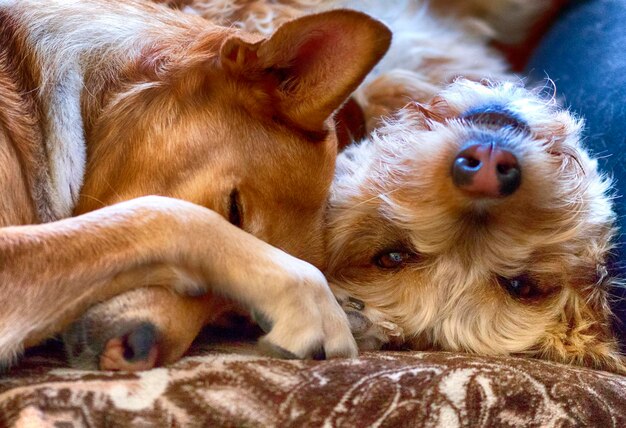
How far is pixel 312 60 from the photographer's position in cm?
146

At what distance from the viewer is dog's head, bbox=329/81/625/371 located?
143 centimetres

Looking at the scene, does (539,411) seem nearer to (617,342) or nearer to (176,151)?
(617,342)

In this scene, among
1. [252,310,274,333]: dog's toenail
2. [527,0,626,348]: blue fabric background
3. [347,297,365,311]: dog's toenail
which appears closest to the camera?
[252,310,274,333]: dog's toenail

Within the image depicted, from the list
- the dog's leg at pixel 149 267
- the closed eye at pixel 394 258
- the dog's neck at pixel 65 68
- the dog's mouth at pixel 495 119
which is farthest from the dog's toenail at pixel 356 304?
the dog's neck at pixel 65 68

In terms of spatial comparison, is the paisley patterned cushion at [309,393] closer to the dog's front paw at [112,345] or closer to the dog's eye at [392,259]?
the dog's front paw at [112,345]

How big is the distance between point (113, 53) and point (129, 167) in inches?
10.7

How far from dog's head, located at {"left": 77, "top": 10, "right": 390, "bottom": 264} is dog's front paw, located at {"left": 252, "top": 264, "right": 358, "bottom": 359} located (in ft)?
0.84

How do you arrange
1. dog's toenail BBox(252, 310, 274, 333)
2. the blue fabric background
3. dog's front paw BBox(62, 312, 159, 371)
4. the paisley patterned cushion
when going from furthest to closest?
the blue fabric background
dog's toenail BBox(252, 310, 274, 333)
dog's front paw BBox(62, 312, 159, 371)
the paisley patterned cushion

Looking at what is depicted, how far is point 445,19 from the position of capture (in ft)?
8.20

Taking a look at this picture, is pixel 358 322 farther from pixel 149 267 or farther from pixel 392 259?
pixel 149 267

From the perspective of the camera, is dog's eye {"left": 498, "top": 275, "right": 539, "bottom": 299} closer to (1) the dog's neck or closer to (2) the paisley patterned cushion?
(2) the paisley patterned cushion

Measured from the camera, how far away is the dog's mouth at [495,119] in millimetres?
1519

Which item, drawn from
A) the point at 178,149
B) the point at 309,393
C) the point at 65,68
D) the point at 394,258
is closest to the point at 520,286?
the point at 394,258

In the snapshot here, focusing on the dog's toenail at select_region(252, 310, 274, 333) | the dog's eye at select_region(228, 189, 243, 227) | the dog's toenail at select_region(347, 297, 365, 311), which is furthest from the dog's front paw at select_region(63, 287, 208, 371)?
the dog's toenail at select_region(347, 297, 365, 311)
